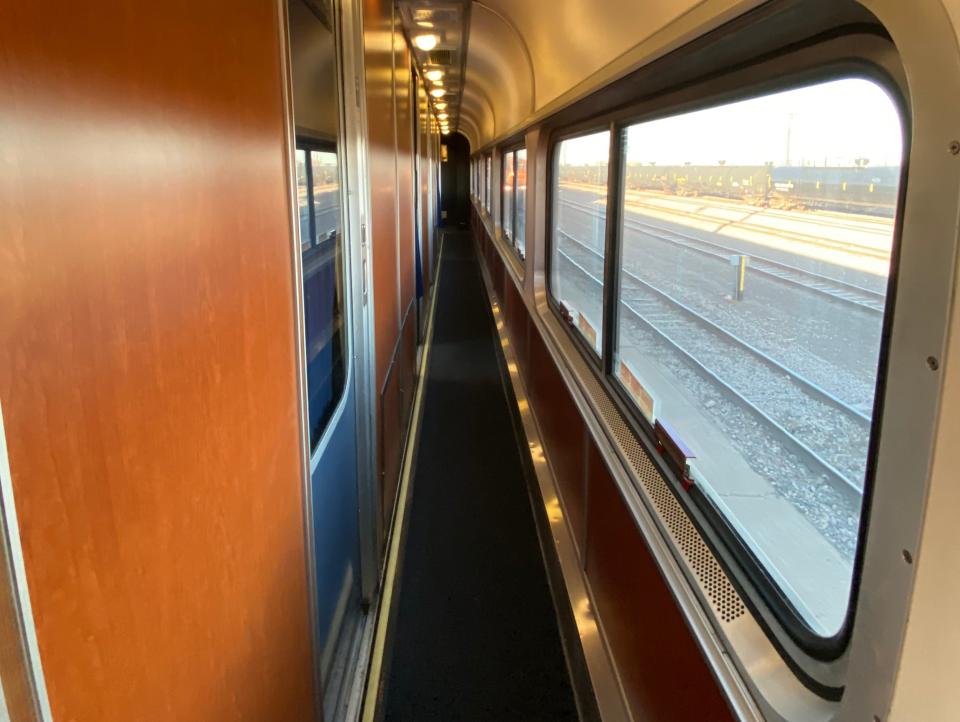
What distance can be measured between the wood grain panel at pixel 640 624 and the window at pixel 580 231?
1168 millimetres

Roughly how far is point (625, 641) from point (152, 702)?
1.99m

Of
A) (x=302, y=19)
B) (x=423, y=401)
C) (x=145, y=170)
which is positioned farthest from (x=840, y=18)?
(x=423, y=401)

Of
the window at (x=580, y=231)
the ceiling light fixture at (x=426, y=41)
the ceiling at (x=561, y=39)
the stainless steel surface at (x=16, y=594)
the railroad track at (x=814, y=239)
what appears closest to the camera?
the stainless steel surface at (x=16, y=594)

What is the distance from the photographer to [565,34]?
3338 millimetres

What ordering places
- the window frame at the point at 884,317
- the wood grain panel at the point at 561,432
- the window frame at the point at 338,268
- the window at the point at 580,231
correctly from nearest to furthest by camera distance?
1. the window frame at the point at 884,317
2. the window frame at the point at 338,268
3. the wood grain panel at the point at 561,432
4. the window at the point at 580,231

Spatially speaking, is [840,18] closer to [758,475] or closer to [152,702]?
[758,475]

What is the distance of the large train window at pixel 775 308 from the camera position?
1378mm

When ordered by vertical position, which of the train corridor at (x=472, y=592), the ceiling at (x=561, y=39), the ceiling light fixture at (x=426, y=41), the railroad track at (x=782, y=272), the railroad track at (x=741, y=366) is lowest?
the train corridor at (x=472, y=592)

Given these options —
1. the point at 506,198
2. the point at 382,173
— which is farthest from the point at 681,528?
the point at 506,198

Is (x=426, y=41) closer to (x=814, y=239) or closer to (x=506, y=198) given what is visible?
(x=506, y=198)

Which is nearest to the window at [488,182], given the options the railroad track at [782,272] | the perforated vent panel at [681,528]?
the railroad track at [782,272]

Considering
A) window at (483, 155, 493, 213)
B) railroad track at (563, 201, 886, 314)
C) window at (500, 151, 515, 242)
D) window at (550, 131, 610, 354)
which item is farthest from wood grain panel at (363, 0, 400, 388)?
window at (483, 155, 493, 213)

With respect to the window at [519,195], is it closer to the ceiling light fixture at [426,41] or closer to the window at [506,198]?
the window at [506,198]

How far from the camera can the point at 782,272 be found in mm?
1816
